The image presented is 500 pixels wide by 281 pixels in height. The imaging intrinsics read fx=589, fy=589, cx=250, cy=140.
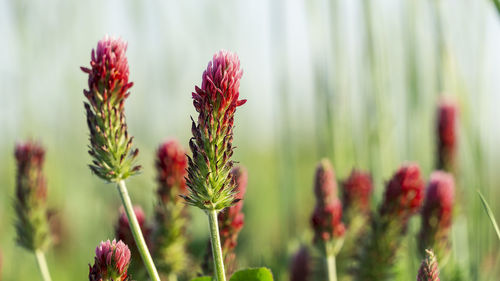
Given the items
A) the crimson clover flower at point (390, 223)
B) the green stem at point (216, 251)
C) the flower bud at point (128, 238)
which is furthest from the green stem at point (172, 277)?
the green stem at point (216, 251)

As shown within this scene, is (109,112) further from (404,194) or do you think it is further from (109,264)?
(404,194)

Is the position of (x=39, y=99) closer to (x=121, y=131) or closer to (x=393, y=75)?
(x=393, y=75)

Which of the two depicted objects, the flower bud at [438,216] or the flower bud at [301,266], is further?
the flower bud at [301,266]

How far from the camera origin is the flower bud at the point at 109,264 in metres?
1.12

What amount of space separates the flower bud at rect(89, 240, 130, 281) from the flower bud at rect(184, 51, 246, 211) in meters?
0.17

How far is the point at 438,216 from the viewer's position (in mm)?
1858

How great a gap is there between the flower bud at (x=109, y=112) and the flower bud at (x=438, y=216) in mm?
1007

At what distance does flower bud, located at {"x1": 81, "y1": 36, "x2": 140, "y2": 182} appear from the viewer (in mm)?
1221

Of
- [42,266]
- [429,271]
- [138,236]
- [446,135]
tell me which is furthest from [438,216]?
[42,266]

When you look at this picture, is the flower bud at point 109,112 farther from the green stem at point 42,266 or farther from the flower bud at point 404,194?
the flower bud at point 404,194

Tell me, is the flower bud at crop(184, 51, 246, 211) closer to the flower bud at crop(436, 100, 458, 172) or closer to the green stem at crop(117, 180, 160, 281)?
the green stem at crop(117, 180, 160, 281)

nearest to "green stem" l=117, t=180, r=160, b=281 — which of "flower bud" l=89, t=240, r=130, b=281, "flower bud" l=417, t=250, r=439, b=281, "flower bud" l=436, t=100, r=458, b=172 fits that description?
"flower bud" l=89, t=240, r=130, b=281

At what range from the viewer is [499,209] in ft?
18.0

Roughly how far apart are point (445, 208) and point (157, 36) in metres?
2.40
